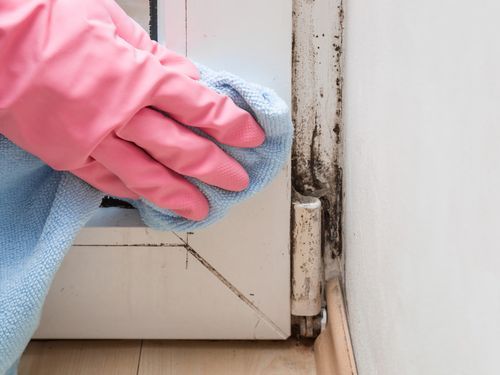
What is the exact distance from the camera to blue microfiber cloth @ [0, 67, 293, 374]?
0.59 meters

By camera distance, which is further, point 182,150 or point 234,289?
point 234,289

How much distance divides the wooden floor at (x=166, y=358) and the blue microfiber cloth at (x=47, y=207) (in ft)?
0.40

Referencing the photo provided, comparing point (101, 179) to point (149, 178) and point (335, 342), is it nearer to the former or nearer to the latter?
point (149, 178)

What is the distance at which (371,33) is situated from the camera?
0.56 m

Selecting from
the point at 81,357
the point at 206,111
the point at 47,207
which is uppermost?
the point at 206,111

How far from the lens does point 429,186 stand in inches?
14.0

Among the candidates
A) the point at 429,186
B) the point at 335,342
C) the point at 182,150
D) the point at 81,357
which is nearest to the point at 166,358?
the point at 81,357

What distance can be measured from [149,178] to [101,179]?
0.16 ft

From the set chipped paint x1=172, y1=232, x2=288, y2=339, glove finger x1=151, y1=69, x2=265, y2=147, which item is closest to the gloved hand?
glove finger x1=151, y1=69, x2=265, y2=147

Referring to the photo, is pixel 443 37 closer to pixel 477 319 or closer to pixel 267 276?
pixel 477 319

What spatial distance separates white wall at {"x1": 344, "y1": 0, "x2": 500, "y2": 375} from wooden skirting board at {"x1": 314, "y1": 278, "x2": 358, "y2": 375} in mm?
67

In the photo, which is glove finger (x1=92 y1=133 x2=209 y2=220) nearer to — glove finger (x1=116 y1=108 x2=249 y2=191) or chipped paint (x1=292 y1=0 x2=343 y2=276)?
glove finger (x1=116 y1=108 x2=249 y2=191)

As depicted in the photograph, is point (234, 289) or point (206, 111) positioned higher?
point (206, 111)

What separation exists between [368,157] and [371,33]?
0.33 ft
